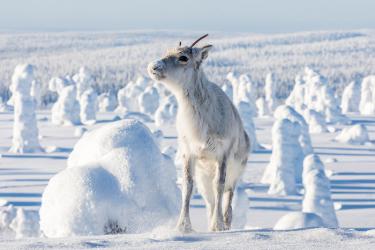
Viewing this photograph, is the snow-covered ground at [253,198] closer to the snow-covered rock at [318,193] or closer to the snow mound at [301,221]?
the snow-covered rock at [318,193]

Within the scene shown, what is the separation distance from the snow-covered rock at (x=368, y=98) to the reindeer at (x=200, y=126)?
3582 inches

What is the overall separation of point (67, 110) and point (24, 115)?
21.0m

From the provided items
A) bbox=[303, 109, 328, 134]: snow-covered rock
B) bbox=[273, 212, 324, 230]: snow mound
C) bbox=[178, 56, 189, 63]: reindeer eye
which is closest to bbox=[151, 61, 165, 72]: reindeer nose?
bbox=[178, 56, 189, 63]: reindeer eye

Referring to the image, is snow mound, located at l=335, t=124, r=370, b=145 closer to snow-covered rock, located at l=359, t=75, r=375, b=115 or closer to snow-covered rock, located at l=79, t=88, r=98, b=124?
snow-covered rock, located at l=79, t=88, r=98, b=124

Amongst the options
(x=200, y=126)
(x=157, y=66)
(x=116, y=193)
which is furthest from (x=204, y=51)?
(x=116, y=193)

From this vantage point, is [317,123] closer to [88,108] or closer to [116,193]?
[88,108]

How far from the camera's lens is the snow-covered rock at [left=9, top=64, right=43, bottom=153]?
55366mm

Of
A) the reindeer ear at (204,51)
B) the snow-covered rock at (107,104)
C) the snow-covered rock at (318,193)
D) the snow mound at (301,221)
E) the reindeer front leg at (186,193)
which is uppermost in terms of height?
the reindeer ear at (204,51)

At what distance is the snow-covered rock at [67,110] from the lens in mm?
76375

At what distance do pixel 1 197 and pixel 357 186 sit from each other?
17.6m

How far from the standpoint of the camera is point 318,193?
93.9 feet

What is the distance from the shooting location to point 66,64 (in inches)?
7111

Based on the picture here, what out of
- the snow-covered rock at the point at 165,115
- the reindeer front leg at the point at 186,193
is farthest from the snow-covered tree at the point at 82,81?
the reindeer front leg at the point at 186,193

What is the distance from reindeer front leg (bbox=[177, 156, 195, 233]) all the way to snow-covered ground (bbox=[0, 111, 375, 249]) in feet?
1.29
